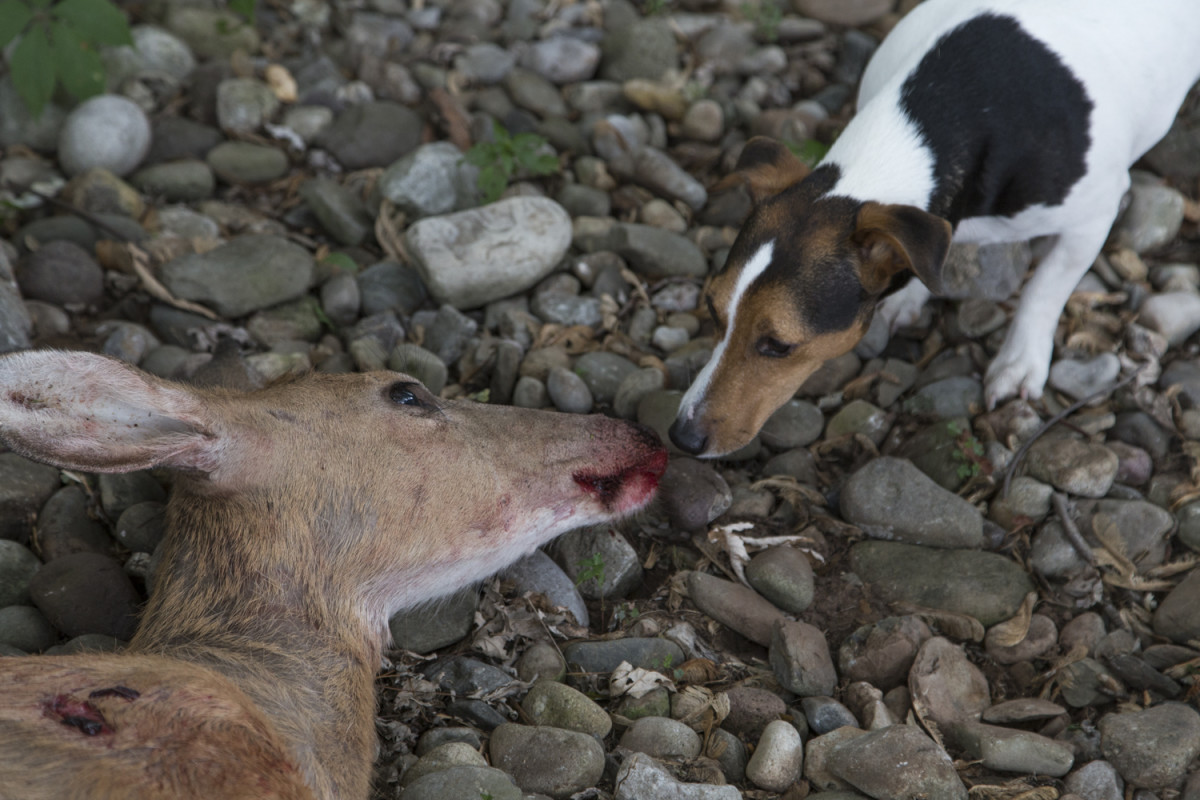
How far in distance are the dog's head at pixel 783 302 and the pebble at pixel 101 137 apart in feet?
12.6

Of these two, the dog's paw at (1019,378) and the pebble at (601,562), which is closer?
the pebble at (601,562)

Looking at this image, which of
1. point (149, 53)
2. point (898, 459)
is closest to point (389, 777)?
point (898, 459)

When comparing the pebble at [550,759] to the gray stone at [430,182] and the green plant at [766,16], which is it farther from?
the green plant at [766,16]

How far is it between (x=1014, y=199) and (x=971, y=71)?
636mm

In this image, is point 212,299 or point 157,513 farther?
point 212,299

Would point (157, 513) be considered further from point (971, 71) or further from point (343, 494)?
point (971, 71)

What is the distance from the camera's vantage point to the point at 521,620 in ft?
13.0

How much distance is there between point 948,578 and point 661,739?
1477 millimetres

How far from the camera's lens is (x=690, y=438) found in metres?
4.42

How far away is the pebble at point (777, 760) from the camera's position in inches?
138

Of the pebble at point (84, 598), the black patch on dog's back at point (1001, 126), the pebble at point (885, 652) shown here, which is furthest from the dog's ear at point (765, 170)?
the pebble at point (84, 598)

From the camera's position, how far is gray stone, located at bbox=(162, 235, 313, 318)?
5289 millimetres

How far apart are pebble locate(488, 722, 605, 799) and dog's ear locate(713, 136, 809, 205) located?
261cm

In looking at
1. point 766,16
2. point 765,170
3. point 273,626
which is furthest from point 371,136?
point 273,626
